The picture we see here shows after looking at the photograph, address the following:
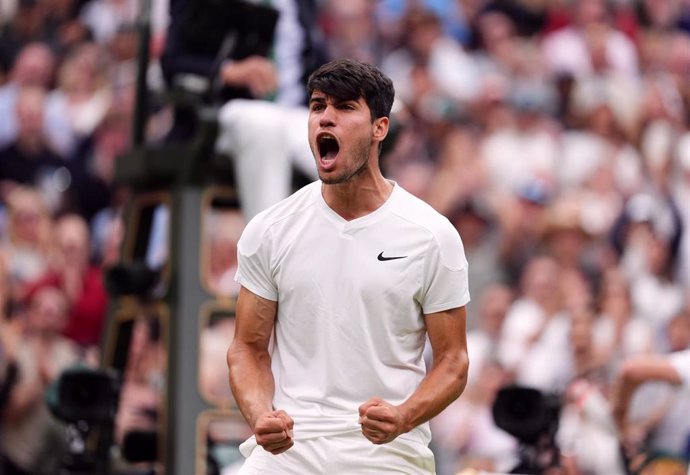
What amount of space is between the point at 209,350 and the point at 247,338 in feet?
11.0

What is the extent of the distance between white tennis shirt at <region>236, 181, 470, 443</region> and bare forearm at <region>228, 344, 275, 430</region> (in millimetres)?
54

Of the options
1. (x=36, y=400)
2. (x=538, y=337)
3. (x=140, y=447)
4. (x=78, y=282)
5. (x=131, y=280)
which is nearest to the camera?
(x=131, y=280)

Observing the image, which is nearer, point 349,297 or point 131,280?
point 349,297

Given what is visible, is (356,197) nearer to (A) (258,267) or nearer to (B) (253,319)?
(A) (258,267)

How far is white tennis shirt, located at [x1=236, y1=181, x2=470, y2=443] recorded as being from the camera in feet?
16.3

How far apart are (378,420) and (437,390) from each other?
0.31 metres

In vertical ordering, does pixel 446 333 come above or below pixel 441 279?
below

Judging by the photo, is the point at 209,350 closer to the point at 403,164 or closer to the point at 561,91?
the point at 403,164

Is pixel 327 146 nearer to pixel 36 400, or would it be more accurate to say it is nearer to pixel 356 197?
pixel 356 197

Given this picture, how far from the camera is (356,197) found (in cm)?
507

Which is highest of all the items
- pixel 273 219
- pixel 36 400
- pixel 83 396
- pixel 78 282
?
pixel 273 219

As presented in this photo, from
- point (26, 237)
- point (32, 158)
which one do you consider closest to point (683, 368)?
point (26, 237)

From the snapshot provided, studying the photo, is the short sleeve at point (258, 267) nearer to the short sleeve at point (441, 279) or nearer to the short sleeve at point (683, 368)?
the short sleeve at point (441, 279)

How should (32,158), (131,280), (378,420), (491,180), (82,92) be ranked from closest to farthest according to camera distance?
(378,420)
(131,280)
(32,158)
(491,180)
(82,92)
